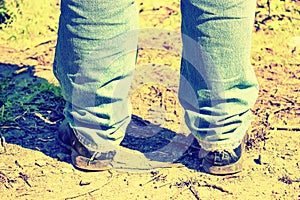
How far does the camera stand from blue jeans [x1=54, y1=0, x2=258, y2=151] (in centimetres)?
224

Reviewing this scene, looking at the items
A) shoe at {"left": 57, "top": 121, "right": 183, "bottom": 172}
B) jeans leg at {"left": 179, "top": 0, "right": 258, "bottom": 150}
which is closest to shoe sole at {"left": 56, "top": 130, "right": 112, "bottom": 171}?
shoe at {"left": 57, "top": 121, "right": 183, "bottom": 172}

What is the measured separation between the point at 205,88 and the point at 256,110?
67 centimetres

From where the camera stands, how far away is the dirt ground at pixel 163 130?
2480 mm

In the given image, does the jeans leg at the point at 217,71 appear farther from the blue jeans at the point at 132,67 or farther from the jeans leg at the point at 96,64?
the jeans leg at the point at 96,64

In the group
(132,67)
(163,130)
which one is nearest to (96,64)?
(132,67)

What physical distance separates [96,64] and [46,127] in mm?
673

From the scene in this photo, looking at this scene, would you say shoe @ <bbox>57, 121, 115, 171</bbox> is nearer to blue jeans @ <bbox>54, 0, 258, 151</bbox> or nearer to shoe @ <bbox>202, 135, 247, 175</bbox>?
blue jeans @ <bbox>54, 0, 258, 151</bbox>

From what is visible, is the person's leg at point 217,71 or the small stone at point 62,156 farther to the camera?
the small stone at point 62,156

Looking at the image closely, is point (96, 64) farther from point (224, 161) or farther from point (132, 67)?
point (224, 161)

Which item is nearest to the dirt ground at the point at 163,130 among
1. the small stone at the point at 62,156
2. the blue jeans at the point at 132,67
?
the small stone at the point at 62,156

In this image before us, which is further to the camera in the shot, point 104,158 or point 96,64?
point 104,158

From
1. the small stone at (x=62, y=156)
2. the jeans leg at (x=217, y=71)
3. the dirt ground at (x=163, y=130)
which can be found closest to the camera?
the jeans leg at (x=217, y=71)

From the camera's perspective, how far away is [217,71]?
7.58ft

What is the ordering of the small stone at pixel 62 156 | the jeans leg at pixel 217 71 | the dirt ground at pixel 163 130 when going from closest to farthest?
the jeans leg at pixel 217 71, the dirt ground at pixel 163 130, the small stone at pixel 62 156
